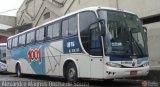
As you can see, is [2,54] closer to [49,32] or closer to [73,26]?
[49,32]

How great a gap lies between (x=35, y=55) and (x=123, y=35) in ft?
22.6

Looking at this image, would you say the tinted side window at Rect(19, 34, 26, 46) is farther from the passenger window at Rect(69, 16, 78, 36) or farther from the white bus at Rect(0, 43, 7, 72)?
the passenger window at Rect(69, 16, 78, 36)

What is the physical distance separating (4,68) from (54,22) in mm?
11348

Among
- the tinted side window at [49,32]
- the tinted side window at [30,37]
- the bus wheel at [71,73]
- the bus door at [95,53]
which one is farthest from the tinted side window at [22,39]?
the bus door at [95,53]

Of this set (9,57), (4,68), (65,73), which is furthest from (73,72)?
(4,68)

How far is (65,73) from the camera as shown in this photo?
47.1ft

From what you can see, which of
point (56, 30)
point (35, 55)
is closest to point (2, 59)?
point (35, 55)

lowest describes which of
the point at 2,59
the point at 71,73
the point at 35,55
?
the point at 71,73

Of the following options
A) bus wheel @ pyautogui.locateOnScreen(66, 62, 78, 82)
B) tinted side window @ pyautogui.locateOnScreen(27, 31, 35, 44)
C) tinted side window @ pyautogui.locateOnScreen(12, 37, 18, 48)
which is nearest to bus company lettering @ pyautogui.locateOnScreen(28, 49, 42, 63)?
tinted side window @ pyautogui.locateOnScreen(27, 31, 35, 44)

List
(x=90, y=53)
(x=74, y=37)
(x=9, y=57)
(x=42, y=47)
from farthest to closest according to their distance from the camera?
(x=9, y=57) → (x=42, y=47) → (x=74, y=37) → (x=90, y=53)

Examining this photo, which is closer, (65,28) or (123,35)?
(123,35)

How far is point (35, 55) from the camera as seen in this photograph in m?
17.8

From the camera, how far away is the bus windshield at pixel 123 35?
1182 centimetres

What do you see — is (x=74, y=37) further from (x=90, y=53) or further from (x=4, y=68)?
(x=4, y=68)
